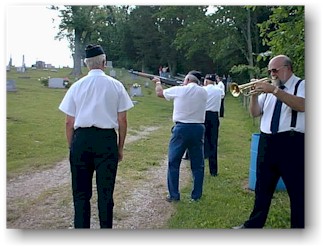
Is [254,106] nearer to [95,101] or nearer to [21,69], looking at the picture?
[95,101]

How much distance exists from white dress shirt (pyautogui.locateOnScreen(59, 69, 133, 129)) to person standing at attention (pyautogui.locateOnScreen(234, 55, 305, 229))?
696mm

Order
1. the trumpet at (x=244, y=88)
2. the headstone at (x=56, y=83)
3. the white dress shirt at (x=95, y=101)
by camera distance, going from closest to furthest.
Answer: the white dress shirt at (x=95, y=101) → the trumpet at (x=244, y=88) → the headstone at (x=56, y=83)

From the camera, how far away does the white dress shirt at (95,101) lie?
214cm

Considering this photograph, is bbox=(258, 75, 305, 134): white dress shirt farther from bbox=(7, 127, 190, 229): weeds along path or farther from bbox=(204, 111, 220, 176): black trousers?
bbox=(7, 127, 190, 229): weeds along path

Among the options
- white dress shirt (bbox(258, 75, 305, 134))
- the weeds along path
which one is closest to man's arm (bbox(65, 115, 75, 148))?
the weeds along path

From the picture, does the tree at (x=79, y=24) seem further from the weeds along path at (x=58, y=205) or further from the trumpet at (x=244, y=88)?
the trumpet at (x=244, y=88)

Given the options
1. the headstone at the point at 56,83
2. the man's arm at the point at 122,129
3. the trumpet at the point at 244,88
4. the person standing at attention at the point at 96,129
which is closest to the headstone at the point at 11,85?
the headstone at the point at 56,83

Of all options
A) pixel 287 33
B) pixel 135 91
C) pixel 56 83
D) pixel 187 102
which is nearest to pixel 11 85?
pixel 56 83

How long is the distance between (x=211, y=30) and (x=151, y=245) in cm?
122

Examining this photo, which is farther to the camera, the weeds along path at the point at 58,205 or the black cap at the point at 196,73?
the black cap at the point at 196,73

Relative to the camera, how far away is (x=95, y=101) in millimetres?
2148

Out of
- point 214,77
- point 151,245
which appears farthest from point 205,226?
point 214,77

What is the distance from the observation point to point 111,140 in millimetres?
2162

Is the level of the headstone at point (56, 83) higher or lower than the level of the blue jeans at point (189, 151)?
higher
